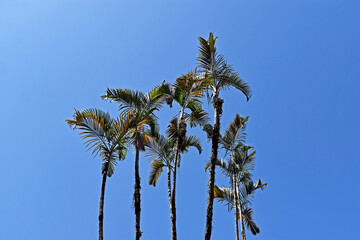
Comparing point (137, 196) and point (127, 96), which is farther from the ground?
point (127, 96)

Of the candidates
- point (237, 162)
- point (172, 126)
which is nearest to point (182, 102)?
point (172, 126)

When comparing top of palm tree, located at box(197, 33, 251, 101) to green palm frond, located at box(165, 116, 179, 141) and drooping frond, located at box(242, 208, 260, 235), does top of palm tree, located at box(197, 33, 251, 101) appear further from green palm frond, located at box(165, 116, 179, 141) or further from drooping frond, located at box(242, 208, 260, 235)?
drooping frond, located at box(242, 208, 260, 235)

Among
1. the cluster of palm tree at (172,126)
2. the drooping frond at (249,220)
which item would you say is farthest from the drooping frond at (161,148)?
the drooping frond at (249,220)

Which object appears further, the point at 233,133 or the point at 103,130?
the point at 233,133

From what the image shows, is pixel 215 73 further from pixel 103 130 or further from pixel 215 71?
pixel 103 130

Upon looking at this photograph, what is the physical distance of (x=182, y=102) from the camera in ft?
39.9

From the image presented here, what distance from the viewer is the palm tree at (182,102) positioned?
37.9 feet

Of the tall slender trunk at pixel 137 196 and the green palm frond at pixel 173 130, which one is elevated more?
the green palm frond at pixel 173 130

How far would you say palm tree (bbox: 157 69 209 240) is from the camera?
1155 cm

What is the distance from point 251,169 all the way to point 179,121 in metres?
5.75

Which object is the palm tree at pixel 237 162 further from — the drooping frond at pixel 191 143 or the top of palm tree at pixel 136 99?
the top of palm tree at pixel 136 99

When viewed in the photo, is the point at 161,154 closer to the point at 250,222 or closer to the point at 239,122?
the point at 239,122

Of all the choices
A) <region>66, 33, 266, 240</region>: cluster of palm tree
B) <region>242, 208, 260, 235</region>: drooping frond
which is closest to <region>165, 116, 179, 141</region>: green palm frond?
<region>66, 33, 266, 240</region>: cluster of palm tree

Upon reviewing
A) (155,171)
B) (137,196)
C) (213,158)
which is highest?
(155,171)
